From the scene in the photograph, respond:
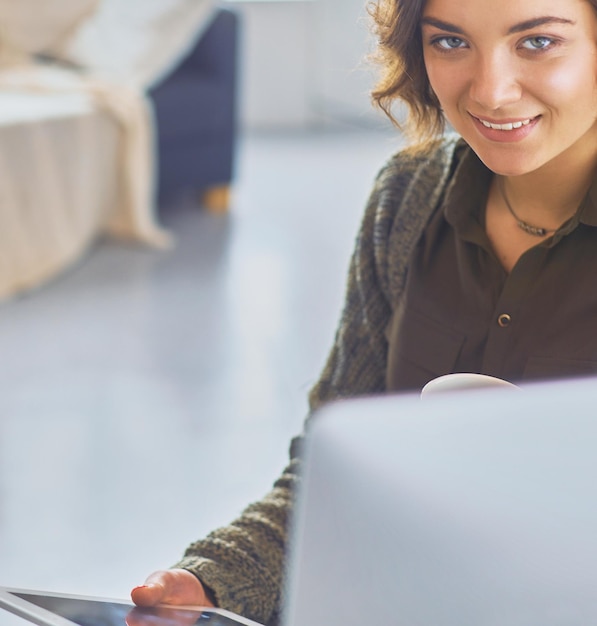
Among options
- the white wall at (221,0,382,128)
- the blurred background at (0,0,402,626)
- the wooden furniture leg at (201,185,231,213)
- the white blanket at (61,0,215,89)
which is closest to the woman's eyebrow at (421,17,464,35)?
the blurred background at (0,0,402,626)

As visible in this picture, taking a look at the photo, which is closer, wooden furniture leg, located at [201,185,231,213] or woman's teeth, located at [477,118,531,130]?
woman's teeth, located at [477,118,531,130]

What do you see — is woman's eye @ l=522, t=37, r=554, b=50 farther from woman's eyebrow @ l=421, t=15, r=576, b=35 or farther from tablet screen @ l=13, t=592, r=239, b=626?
tablet screen @ l=13, t=592, r=239, b=626

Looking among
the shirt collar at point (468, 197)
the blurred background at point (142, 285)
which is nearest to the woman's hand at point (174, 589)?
the blurred background at point (142, 285)

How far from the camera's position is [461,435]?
38cm

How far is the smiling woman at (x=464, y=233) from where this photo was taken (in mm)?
780

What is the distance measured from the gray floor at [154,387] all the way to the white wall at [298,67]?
7.29ft

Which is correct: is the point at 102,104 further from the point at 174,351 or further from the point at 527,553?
the point at 527,553

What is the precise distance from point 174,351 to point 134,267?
73 centimetres

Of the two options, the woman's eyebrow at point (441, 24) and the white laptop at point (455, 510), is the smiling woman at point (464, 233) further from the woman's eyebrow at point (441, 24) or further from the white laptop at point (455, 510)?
the white laptop at point (455, 510)

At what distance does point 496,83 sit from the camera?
0.77 m

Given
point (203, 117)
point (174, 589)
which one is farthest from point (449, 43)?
point (203, 117)

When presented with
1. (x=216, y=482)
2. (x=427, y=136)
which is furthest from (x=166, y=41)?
(x=427, y=136)

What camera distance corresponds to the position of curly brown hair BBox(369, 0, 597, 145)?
867 millimetres

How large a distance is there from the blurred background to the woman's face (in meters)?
0.33
